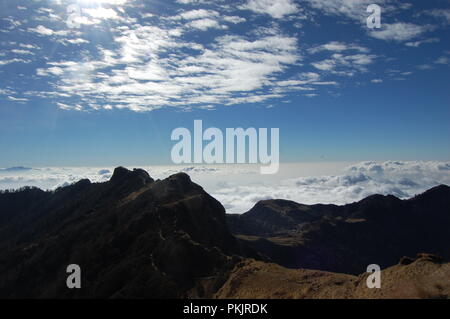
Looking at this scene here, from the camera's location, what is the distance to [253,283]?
4181 cm

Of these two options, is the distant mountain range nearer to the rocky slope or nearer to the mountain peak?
the rocky slope

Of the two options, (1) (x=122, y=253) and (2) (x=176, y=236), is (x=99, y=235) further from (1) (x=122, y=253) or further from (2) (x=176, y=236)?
(2) (x=176, y=236)
